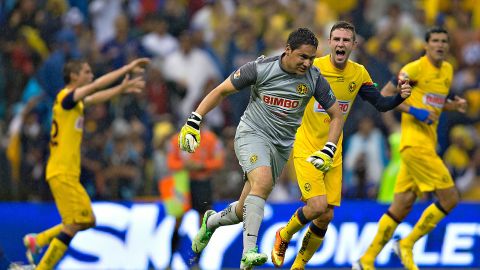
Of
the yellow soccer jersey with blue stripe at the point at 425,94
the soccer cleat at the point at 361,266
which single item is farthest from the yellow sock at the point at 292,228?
the yellow soccer jersey with blue stripe at the point at 425,94

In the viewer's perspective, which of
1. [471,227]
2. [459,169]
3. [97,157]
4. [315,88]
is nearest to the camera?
[315,88]

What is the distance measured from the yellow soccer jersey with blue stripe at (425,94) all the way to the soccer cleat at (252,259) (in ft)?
13.0

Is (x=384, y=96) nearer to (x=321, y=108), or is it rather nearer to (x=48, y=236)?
(x=321, y=108)

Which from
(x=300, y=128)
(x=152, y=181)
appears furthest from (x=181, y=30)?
(x=300, y=128)

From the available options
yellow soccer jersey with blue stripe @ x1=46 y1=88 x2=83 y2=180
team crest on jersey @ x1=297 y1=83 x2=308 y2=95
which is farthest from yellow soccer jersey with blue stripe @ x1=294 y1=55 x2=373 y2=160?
yellow soccer jersey with blue stripe @ x1=46 y1=88 x2=83 y2=180

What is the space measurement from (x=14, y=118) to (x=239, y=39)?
4.35 meters

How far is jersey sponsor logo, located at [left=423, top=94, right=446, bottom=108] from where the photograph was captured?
14.8 metres

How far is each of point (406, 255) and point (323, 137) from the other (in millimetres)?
2528

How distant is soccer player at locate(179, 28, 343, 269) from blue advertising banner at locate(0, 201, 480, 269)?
4665mm

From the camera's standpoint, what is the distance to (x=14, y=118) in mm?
19906

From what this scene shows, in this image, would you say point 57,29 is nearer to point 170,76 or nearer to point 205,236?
point 170,76

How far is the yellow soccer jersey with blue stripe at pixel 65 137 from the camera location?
48.8ft

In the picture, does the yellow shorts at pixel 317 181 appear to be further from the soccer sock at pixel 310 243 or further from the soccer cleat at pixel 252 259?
the soccer cleat at pixel 252 259

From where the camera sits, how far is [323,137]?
13.2 metres
